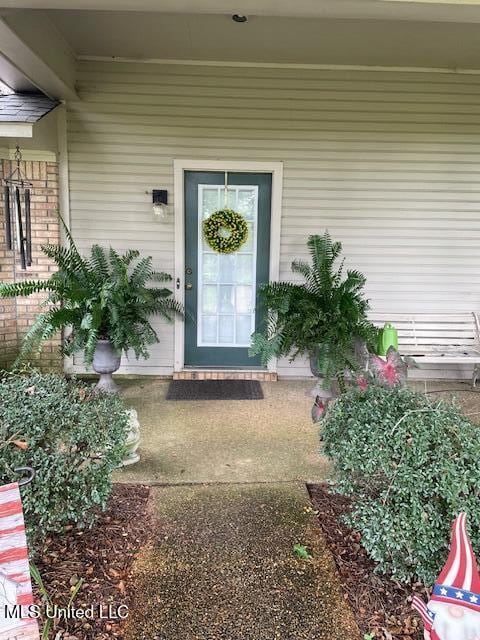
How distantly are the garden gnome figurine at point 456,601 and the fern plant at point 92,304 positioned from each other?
101 inches

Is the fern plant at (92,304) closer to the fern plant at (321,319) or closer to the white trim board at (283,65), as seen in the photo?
the fern plant at (321,319)

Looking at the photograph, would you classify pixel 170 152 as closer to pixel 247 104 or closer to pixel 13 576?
pixel 247 104

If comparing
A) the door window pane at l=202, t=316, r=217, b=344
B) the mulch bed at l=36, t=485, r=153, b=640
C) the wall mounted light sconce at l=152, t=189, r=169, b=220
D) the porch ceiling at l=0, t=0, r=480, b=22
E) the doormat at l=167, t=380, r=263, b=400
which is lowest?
the mulch bed at l=36, t=485, r=153, b=640

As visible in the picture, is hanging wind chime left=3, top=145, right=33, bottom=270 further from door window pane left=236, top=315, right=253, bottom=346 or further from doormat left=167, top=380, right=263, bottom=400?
door window pane left=236, top=315, right=253, bottom=346

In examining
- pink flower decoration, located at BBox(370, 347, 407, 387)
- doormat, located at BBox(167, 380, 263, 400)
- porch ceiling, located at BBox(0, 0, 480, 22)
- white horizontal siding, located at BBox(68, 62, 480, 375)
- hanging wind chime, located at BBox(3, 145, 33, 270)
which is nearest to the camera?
pink flower decoration, located at BBox(370, 347, 407, 387)

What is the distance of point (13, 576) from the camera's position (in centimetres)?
126

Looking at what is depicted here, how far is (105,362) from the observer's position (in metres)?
3.54

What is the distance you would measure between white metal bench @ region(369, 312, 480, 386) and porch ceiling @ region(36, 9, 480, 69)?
7.34 feet

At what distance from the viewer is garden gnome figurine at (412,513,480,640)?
1245mm

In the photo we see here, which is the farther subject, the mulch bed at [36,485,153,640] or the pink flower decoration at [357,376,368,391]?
the pink flower decoration at [357,376,368,391]

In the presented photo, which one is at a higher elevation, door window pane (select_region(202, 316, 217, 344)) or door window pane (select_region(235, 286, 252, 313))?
door window pane (select_region(235, 286, 252, 313))

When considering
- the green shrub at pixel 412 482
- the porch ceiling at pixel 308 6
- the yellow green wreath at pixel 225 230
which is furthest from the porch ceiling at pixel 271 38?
the green shrub at pixel 412 482

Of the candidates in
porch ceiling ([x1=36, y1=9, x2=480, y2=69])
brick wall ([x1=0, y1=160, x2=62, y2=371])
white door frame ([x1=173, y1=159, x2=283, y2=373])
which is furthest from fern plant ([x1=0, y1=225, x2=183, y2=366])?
porch ceiling ([x1=36, y1=9, x2=480, y2=69])

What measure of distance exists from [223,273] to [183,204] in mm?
734
